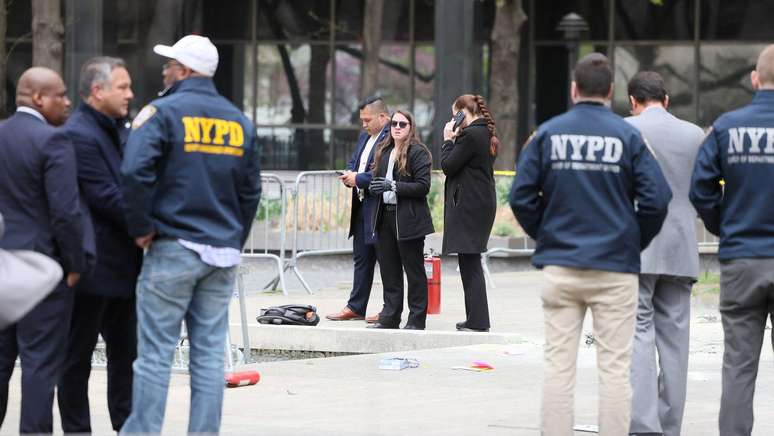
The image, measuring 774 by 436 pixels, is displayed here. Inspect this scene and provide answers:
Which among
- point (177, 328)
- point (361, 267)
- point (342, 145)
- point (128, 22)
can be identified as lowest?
point (361, 267)

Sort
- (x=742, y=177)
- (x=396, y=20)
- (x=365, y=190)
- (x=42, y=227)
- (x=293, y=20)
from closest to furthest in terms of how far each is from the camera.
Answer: (x=42, y=227) → (x=742, y=177) → (x=365, y=190) → (x=396, y=20) → (x=293, y=20)

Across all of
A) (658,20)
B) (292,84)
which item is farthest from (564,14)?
(292,84)

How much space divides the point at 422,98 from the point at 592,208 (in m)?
25.9

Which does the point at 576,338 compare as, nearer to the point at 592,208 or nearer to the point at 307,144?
the point at 592,208

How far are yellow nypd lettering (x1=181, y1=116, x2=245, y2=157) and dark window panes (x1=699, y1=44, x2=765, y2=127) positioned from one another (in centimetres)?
2557

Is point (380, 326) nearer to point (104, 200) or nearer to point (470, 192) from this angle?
point (470, 192)

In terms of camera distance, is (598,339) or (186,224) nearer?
(186,224)

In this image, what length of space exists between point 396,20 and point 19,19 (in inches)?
325

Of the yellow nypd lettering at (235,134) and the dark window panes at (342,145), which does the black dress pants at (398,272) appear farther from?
the dark window panes at (342,145)

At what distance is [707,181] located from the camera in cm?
733

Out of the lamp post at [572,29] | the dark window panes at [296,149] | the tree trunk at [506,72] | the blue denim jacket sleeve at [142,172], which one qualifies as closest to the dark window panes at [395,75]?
the dark window panes at [296,149]

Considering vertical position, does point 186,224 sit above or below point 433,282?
above

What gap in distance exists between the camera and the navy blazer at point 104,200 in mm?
7293

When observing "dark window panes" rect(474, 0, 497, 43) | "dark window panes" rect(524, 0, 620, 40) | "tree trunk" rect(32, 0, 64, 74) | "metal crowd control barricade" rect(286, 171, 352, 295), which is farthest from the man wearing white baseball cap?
"dark window panes" rect(524, 0, 620, 40)
